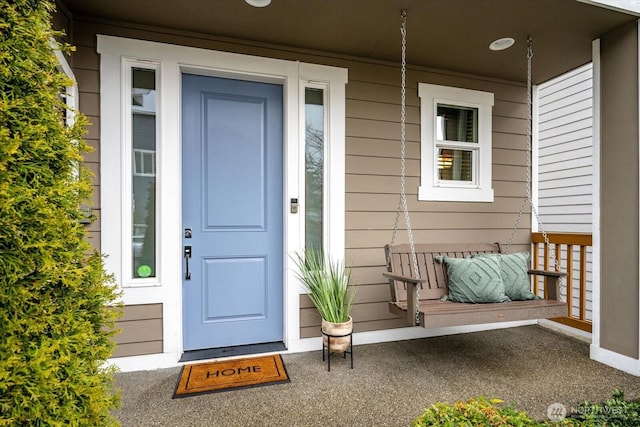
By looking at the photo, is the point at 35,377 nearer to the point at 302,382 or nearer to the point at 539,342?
the point at 302,382

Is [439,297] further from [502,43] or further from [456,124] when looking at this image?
[502,43]

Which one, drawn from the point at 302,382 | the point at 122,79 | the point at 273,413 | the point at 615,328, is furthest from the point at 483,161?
the point at 122,79

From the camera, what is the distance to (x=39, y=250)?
983 mm

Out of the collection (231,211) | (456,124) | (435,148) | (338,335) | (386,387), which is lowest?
(386,387)

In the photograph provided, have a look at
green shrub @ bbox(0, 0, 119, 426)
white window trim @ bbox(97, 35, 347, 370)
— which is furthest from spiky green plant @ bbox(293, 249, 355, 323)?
green shrub @ bbox(0, 0, 119, 426)

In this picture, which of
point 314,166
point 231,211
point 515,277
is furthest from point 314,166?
point 515,277

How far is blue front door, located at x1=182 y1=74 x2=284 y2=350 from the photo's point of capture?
261 cm

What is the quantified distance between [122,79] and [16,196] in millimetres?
1797

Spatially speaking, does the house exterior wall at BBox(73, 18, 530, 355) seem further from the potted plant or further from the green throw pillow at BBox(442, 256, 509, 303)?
the green throw pillow at BBox(442, 256, 509, 303)

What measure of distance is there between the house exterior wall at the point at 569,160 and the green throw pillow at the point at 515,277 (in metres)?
1.80

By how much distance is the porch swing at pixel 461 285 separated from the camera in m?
2.15

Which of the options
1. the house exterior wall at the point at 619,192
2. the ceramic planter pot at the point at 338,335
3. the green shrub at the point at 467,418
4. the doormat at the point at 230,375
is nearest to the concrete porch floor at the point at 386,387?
the doormat at the point at 230,375

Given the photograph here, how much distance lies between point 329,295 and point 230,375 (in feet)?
2.91

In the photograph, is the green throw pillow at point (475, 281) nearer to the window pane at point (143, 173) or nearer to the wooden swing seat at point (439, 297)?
the wooden swing seat at point (439, 297)
